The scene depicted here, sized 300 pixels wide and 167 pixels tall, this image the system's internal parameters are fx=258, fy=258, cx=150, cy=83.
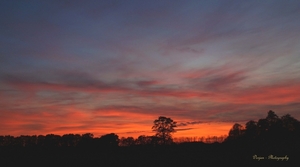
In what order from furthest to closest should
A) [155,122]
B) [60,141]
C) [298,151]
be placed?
[60,141] < [155,122] < [298,151]

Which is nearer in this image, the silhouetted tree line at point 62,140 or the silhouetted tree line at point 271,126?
the silhouetted tree line at point 271,126

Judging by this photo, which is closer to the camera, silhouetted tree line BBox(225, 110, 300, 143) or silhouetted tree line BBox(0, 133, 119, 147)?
silhouetted tree line BBox(225, 110, 300, 143)

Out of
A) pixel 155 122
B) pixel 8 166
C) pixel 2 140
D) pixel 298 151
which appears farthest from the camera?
pixel 2 140

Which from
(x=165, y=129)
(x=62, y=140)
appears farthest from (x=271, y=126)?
(x=62, y=140)

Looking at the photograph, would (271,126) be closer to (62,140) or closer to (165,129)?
(165,129)

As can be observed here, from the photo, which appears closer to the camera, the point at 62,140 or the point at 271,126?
the point at 271,126

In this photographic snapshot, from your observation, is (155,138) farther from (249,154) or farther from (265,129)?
(249,154)

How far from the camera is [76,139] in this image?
16600cm

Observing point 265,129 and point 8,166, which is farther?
point 265,129

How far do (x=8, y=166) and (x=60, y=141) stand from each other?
127 m

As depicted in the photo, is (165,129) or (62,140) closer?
(165,129)

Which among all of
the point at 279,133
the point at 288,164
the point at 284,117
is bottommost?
the point at 288,164

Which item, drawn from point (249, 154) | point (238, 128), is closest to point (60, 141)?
point (238, 128)

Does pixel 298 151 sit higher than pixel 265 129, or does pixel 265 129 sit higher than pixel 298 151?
pixel 265 129
